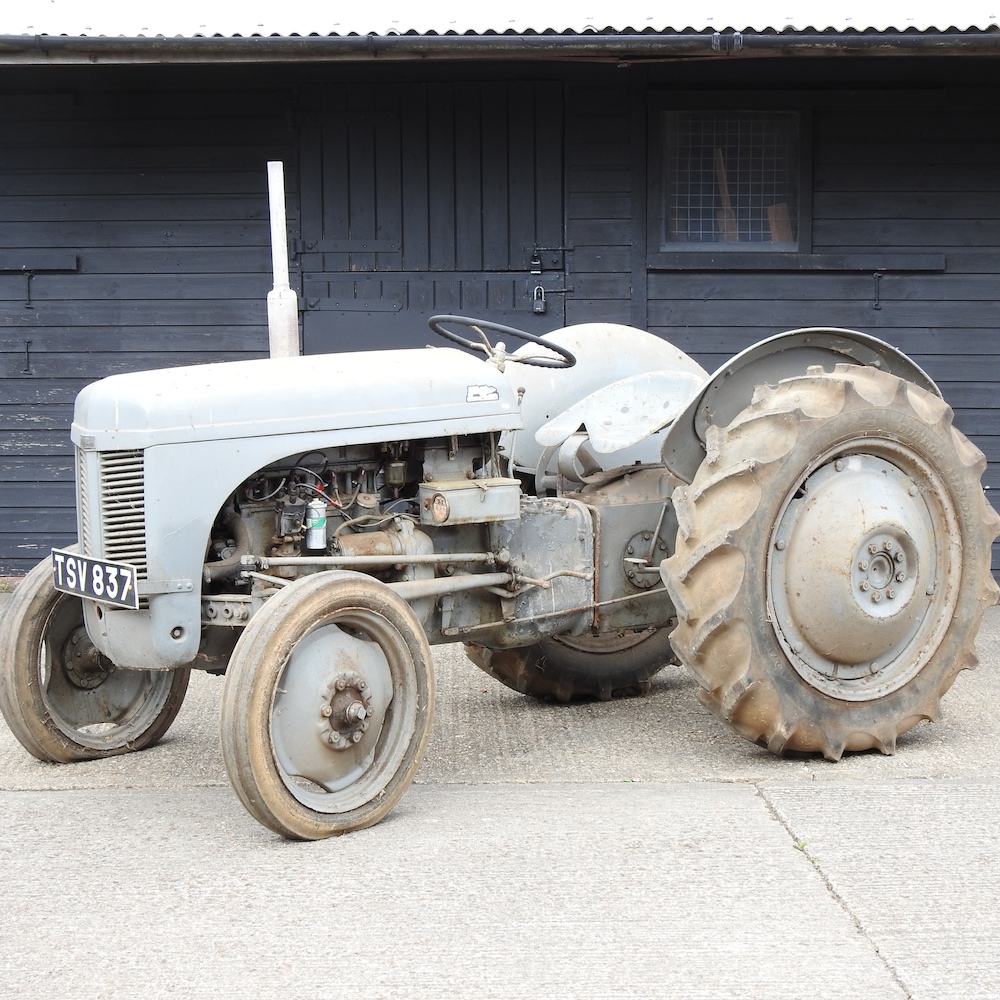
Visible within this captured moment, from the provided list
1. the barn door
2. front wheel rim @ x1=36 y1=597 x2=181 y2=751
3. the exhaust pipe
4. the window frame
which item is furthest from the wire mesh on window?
front wheel rim @ x1=36 y1=597 x2=181 y2=751

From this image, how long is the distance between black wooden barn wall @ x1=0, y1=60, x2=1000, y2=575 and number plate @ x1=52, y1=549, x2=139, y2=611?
13.2 ft

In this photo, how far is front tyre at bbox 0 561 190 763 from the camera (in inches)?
180

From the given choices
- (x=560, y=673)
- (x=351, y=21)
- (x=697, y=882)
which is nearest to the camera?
(x=697, y=882)

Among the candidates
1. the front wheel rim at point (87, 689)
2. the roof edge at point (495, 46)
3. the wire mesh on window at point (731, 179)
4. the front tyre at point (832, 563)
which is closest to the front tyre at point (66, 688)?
the front wheel rim at point (87, 689)

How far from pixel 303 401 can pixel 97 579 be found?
785 millimetres

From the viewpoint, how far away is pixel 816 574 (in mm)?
4492

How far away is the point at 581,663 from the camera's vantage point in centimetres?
545

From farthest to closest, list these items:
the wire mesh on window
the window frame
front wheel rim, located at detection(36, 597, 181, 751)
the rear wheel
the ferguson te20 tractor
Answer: the wire mesh on window → the window frame → the rear wheel → front wheel rim, located at detection(36, 597, 181, 751) → the ferguson te20 tractor

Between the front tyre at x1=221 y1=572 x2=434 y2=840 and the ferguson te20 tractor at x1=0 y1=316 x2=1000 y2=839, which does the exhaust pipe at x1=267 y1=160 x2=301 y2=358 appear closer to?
the ferguson te20 tractor at x1=0 y1=316 x2=1000 y2=839

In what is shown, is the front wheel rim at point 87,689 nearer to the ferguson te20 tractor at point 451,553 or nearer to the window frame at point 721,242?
the ferguson te20 tractor at point 451,553

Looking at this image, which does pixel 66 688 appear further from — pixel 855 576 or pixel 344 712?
pixel 855 576

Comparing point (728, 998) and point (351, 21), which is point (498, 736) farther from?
point (351, 21)

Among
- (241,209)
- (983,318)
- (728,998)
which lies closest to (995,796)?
(728,998)

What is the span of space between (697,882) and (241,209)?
225 inches
